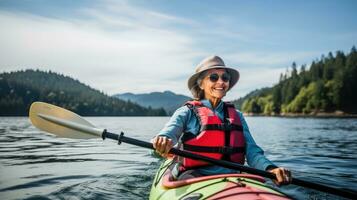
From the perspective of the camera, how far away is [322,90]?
4262 inches

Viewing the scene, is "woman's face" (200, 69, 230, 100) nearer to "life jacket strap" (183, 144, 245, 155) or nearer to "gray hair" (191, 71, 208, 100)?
"gray hair" (191, 71, 208, 100)

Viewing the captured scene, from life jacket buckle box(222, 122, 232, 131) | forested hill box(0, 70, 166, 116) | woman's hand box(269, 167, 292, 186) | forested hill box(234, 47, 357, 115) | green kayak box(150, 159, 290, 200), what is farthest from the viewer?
forested hill box(0, 70, 166, 116)

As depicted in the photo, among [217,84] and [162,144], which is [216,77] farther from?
[162,144]

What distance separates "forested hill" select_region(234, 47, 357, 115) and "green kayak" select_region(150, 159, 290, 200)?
109 m

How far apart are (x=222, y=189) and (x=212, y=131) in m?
1.06

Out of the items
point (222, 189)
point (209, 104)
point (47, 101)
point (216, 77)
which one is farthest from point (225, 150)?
point (47, 101)

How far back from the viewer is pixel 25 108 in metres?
118

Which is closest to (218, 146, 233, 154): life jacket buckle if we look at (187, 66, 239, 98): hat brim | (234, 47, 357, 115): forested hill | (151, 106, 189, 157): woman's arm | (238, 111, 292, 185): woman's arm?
(238, 111, 292, 185): woman's arm

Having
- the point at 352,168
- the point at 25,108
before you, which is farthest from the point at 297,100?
the point at 352,168

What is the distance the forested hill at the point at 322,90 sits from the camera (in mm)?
105562

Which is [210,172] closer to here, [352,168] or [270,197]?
[270,197]

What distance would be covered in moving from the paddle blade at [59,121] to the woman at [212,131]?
161 cm

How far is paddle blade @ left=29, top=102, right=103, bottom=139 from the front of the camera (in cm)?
575

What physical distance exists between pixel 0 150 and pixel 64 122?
10405mm
